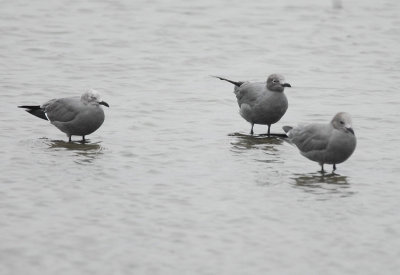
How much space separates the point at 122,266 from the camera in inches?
323

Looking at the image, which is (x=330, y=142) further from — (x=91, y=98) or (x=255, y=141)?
(x=91, y=98)

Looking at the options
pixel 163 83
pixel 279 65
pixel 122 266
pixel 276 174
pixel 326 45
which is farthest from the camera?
pixel 326 45

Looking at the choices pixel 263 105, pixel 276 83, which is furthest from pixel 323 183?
pixel 276 83

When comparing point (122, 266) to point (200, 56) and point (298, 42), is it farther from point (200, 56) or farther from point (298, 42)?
point (298, 42)

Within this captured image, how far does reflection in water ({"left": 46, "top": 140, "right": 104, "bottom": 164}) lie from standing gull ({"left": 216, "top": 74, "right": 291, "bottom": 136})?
250 centimetres

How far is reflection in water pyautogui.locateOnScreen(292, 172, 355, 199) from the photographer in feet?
35.4

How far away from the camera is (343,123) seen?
11453mm

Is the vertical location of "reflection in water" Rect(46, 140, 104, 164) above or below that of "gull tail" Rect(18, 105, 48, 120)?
below

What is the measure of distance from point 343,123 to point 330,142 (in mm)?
318

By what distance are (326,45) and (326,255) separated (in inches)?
461

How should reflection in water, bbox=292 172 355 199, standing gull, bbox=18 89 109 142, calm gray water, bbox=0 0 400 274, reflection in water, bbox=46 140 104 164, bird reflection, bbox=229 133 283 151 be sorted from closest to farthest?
calm gray water, bbox=0 0 400 274
reflection in water, bbox=292 172 355 199
reflection in water, bbox=46 140 104 164
standing gull, bbox=18 89 109 142
bird reflection, bbox=229 133 283 151

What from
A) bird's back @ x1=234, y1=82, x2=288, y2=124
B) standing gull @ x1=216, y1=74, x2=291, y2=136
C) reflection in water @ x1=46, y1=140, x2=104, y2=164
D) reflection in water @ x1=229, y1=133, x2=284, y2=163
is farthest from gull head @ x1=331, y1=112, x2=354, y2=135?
reflection in water @ x1=46, y1=140, x2=104, y2=164

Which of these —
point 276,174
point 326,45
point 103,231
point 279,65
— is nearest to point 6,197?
point 103,231

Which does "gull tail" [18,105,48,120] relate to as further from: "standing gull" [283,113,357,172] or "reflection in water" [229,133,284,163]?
"standing gull" [283,113,357,172]
